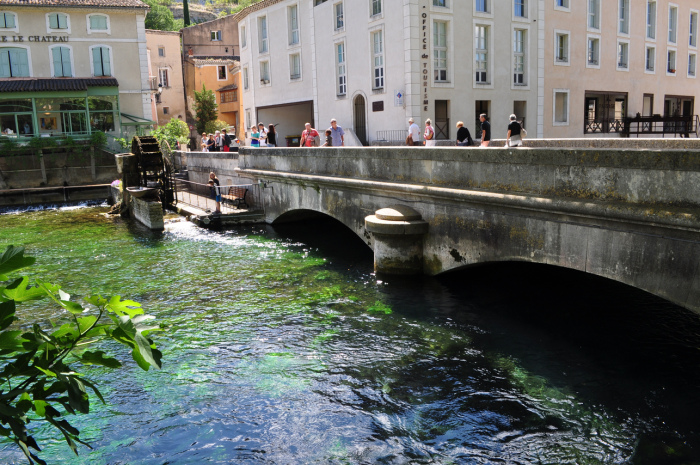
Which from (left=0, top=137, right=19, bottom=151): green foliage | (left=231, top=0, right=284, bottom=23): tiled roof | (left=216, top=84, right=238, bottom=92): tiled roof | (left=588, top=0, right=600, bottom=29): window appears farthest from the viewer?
(left=216, top=84, right=238, bottom=92): tiled roof

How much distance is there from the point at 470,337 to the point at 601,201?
2745 millimetres

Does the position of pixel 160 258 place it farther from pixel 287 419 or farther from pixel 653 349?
pixel 653 349

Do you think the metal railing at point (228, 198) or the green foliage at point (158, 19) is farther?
the green foliage at point (158, 19)

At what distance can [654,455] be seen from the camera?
5.55m

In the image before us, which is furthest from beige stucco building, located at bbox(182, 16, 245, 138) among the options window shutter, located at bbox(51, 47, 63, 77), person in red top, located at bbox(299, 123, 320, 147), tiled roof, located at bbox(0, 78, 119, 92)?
person in red top, located at bbox(299, 123, 320, 147)

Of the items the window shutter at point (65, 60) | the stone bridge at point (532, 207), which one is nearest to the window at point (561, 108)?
the stone bridge at point (532, 207)

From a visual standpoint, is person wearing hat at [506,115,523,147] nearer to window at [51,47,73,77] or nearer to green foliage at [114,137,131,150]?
green foliage at [114,137,131,150]

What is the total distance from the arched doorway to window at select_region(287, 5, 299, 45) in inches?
250

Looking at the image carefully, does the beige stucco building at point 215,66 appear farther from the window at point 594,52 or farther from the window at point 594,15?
the window at point 594,15

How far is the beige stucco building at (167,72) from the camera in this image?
4928cm

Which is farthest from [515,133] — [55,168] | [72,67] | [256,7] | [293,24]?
[72,67]

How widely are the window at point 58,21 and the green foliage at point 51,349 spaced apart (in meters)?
38.4

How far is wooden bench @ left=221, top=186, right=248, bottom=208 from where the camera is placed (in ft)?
68.8

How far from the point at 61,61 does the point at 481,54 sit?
24.9m
